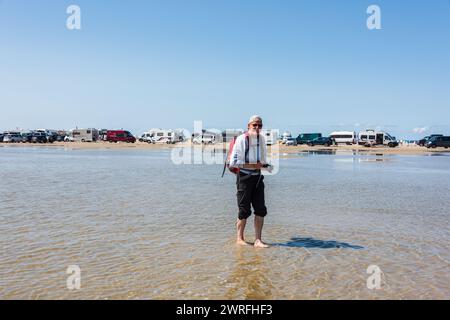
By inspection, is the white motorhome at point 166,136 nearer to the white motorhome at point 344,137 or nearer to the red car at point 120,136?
the red car at point 120,136

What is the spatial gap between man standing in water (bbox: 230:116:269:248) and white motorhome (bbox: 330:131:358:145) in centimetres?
7509

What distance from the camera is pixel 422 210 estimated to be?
37.5 feet

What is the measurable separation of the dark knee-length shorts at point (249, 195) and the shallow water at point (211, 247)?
66 cm

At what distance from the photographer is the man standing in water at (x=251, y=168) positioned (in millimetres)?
7246

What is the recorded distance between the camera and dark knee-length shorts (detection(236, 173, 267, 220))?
736 cm

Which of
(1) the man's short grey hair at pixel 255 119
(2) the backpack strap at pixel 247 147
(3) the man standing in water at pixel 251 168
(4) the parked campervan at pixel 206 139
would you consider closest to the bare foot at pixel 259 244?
(3) the man standing in water at pixel 251 168

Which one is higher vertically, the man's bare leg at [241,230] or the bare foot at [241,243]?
the man's bare leg at [241,230]

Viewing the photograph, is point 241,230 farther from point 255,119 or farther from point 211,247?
point 255,119

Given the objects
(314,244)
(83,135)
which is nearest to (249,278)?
(314,244)

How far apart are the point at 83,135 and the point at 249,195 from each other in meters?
88.3

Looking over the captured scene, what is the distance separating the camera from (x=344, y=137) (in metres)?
80.8

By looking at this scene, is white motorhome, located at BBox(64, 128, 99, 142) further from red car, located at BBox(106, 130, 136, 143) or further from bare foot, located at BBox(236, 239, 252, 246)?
bare foot, located at BBox(236, 239, 252, 246)

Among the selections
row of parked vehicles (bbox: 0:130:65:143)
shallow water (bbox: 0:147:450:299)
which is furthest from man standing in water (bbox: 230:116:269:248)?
row of parked vehicles (bbox: 0:130:65:143)
